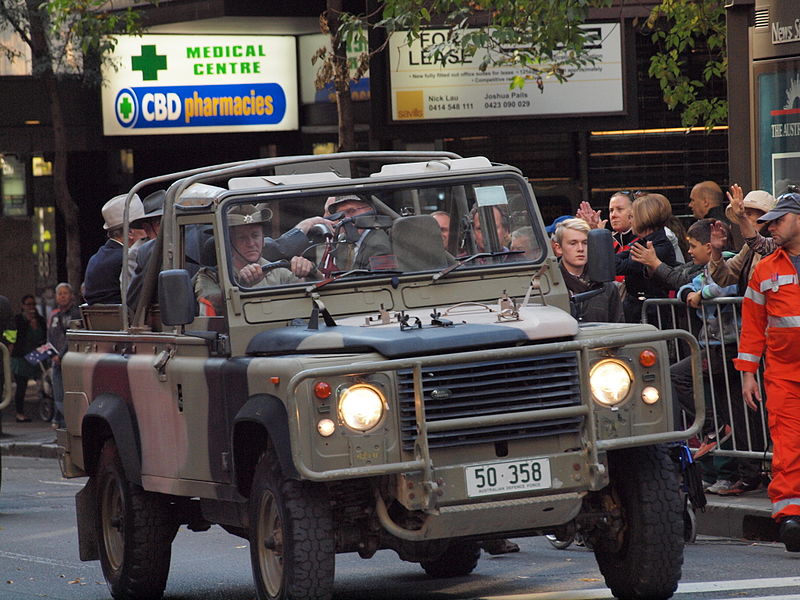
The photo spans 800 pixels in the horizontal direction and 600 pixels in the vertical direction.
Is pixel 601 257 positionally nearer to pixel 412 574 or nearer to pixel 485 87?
pixel 412 574

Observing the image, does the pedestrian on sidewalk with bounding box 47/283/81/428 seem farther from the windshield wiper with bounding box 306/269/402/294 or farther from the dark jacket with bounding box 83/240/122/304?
the windshield wiper with bounding box 306/269/402/294

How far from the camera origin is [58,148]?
20984 millimetres

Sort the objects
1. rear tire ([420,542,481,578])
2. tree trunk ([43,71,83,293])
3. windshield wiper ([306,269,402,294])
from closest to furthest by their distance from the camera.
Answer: windshield wiper ([306,269,402,294]), rear tire ([420,542,481,578]), tree trunk ([43,71,83,293])

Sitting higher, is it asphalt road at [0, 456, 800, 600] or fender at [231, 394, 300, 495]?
fender at [231, 394, 300, 495]

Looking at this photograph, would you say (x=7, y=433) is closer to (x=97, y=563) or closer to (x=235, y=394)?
(x=97, y=563)

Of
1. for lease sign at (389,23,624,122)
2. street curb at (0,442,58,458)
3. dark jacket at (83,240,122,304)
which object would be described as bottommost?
street curb at (0,442,58,458)

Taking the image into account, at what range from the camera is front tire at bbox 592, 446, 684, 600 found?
7.28 m

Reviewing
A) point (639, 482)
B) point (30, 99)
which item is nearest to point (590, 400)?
point (639, 482)

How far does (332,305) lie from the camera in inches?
309

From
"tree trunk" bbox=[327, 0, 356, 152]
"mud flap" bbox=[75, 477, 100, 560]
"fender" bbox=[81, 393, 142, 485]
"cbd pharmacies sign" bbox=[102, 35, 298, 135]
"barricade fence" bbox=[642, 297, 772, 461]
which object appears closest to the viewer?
"fender" bbox=[81, 393, 142, 485]

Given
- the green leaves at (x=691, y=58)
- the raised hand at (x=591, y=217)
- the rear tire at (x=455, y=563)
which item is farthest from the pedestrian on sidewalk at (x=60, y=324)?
the rear tire at (x=455, y=563)

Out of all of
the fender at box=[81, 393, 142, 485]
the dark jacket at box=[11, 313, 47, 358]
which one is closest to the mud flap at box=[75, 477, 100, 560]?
the fender at box=[81, 393, 142, 485]

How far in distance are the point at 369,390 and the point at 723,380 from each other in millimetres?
4465

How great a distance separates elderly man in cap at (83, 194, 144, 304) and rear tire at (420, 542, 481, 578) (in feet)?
8.24
